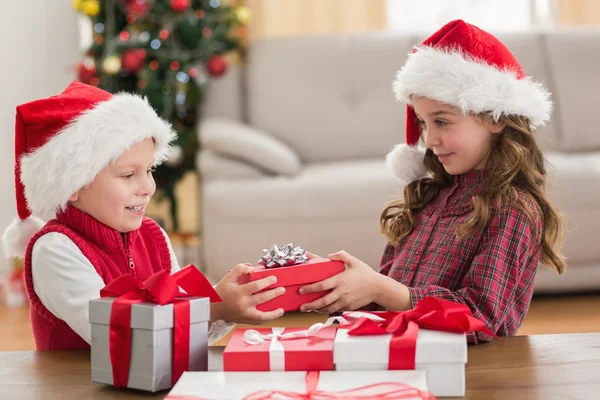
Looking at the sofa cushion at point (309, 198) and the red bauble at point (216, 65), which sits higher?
the red bauble at point (216, 65)

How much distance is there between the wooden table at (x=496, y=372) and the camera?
0.94 metres

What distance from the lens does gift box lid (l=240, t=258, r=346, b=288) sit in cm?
120

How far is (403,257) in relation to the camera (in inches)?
61.8

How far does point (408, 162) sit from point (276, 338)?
0.77 m

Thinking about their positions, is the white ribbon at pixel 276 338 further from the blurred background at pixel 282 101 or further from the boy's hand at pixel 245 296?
the blurred background at pixel 282 101

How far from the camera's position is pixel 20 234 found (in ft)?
4.58

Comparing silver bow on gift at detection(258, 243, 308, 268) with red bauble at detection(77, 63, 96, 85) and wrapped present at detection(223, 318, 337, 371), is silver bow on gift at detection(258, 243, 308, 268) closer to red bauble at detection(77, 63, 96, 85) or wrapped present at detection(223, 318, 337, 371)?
wrapped present at detection(223, 318, 337, 371)

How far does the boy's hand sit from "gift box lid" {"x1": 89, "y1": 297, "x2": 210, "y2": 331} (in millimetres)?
191

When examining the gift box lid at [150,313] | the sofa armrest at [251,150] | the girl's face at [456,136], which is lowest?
the sofa armrest at [251,150]

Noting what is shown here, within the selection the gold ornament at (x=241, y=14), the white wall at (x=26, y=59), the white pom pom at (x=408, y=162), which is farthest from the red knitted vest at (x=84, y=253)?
the white wall at (x=26, y=59)

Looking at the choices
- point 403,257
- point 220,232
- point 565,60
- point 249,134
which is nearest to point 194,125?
point 249,134

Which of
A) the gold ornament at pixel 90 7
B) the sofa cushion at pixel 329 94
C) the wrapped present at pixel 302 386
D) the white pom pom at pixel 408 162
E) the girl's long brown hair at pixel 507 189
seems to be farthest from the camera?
the gold ornament at pixel 90 7

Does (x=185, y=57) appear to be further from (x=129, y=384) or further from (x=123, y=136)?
(x=129, y=384)

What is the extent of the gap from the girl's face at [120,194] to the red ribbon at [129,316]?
334 millimetres
